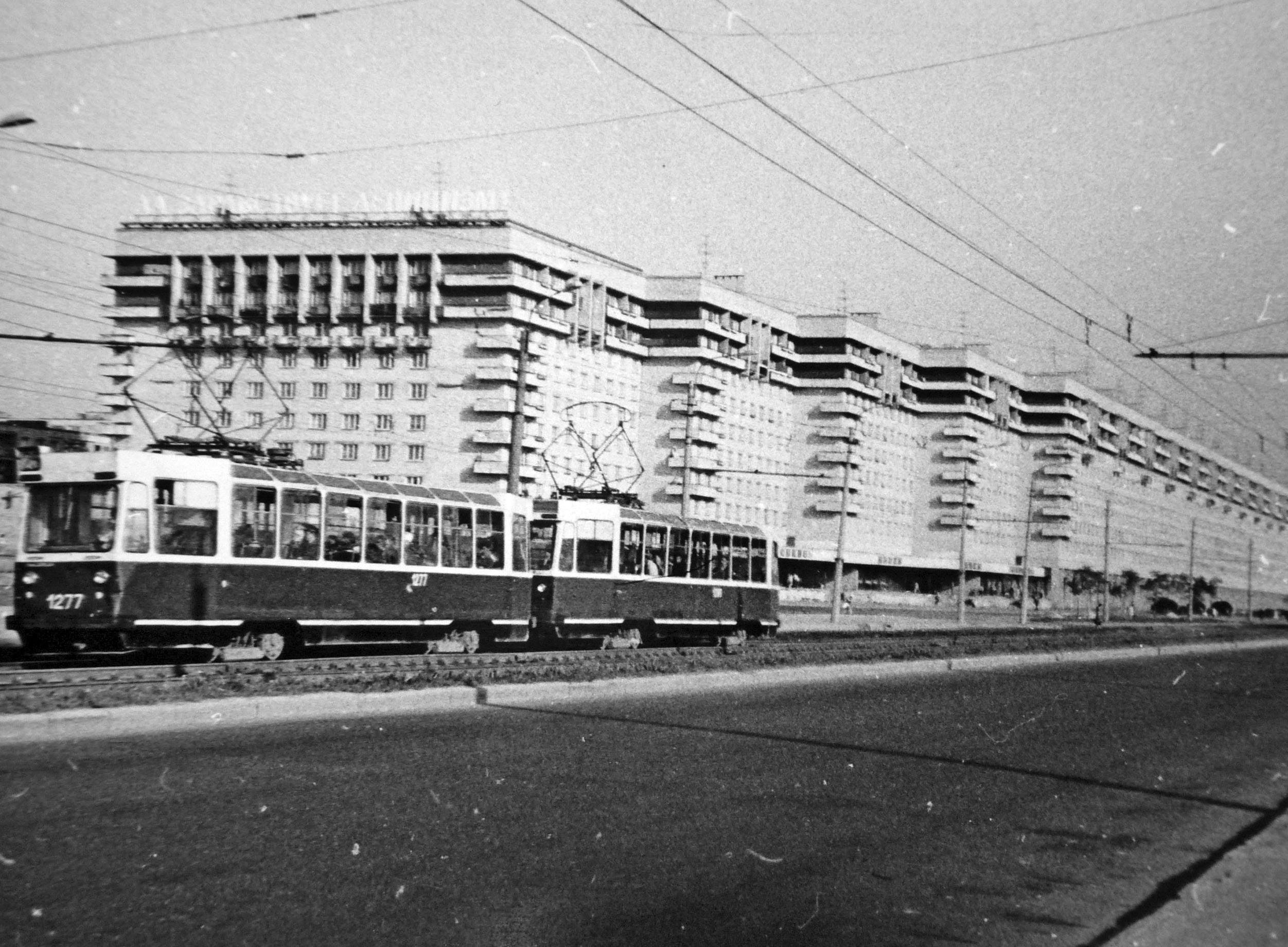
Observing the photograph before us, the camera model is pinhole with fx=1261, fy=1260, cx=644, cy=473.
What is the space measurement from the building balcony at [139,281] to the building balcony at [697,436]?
130 feet

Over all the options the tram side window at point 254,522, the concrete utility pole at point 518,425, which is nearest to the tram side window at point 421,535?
the tram side window at point 254,522

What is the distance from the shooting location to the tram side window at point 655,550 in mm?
27844

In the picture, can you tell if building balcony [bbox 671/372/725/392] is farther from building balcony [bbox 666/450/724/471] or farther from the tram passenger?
the tram passenger

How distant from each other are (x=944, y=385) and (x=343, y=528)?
384 feet

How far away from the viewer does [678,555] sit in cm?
2914

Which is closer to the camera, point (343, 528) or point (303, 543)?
point (303, 543)

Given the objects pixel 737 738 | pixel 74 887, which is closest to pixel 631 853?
pixel 74 887

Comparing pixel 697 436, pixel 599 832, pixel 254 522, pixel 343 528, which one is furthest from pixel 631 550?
pixel 697 436

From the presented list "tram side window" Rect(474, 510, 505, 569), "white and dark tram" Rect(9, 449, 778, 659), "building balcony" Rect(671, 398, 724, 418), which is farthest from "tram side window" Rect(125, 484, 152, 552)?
"building balcony" Rect(671, 398, 724, 418)

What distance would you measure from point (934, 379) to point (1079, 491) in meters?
25.0

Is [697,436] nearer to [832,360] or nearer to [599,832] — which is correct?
[832,360]

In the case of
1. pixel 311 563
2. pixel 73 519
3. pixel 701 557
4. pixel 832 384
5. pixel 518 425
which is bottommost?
pixel 311 563

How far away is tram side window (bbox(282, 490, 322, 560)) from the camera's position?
63.1 ft

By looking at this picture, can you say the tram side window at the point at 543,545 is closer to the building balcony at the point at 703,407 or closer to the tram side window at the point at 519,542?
the tram side window at the point at 519,542
